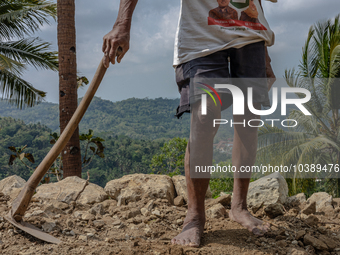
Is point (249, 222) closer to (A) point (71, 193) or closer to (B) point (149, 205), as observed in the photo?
(B) point (149, 205)

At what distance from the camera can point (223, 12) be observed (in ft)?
5.91

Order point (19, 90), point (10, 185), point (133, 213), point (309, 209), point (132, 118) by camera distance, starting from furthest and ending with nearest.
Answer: point (132, 118), point (19, 90), point (10, 185), point (309, 209), point (133, 213)

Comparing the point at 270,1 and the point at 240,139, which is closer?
the point at 240,139

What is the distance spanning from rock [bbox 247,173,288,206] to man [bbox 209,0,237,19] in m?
1.36

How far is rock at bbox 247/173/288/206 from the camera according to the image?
242 centimetres

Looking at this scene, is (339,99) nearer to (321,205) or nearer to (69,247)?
(321,205)

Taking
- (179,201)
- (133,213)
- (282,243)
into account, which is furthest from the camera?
(179,201)

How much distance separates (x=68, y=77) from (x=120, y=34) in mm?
2928

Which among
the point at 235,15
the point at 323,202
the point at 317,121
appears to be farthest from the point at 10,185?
the point at 317,121

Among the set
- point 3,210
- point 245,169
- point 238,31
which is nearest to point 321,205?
point 245,169

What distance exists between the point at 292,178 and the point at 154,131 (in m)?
27.5

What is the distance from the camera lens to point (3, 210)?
6.81ft

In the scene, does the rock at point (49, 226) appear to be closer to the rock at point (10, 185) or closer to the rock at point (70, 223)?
the rock at point (70, 223)

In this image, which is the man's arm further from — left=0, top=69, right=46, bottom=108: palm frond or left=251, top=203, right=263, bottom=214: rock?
left=0, top=69, right=46, bottom=108: palm frond
